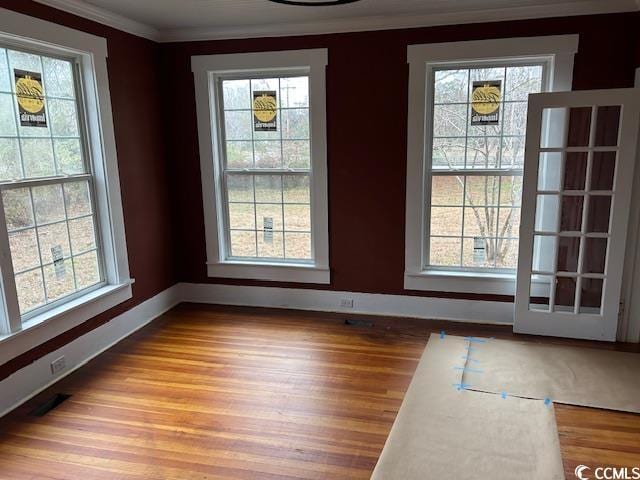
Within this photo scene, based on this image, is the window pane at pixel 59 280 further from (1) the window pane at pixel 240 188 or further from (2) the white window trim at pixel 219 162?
(1) the window pane at pixel 240 188

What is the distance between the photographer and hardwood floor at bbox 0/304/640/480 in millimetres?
2395

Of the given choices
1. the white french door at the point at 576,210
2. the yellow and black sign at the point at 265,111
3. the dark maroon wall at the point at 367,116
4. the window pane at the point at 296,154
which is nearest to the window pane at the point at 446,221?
the dark maroon wall at the point at 367,116

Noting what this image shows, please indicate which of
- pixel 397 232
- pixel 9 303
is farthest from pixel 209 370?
pixel 397 232

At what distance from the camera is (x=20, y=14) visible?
9.46 feet

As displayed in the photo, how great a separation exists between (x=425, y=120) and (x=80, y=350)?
3.31 m

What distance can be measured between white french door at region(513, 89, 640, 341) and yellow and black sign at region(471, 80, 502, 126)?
334mm

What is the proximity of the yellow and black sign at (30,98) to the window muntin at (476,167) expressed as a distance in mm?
2950

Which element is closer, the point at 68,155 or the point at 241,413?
the point at 241,413

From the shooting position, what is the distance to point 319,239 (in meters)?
4.37

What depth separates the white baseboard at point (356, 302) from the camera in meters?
4.13

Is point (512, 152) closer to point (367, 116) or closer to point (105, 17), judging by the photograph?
point (367, 116)

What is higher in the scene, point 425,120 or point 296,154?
point 425,120

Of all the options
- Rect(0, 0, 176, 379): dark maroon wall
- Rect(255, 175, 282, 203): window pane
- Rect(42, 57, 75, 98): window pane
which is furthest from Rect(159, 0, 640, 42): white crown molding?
Rect(255, 175, 282, 203): window pane

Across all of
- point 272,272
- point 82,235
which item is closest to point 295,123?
point 272,272
